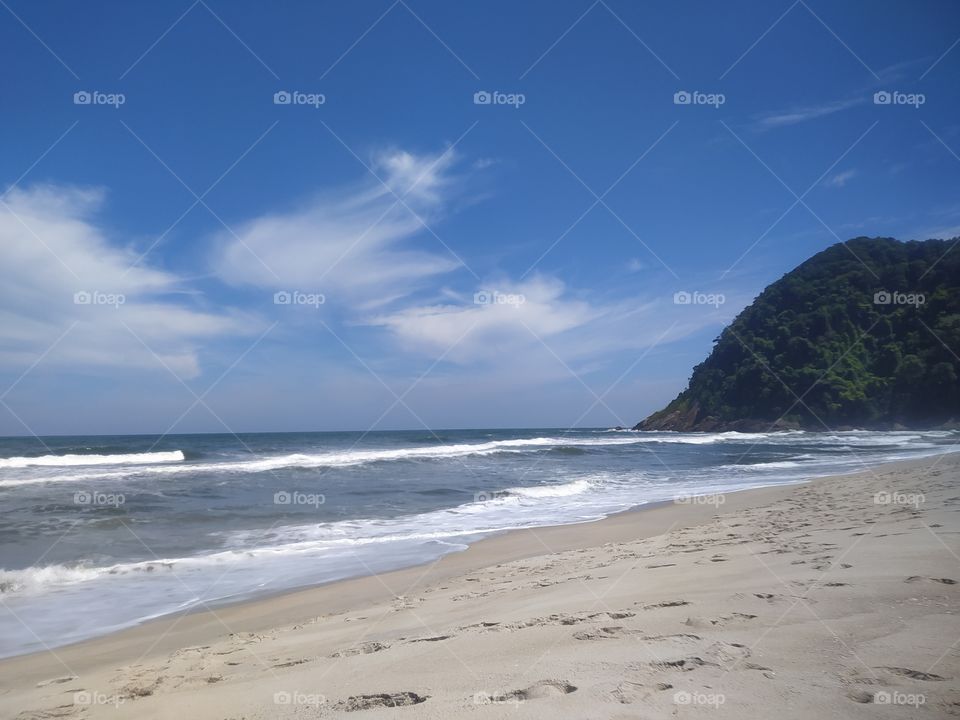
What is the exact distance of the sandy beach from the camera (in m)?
2.84

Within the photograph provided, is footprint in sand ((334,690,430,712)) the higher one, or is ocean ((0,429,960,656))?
footprint in sand ((334,690,430,712))

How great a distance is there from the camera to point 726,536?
7.86 metres

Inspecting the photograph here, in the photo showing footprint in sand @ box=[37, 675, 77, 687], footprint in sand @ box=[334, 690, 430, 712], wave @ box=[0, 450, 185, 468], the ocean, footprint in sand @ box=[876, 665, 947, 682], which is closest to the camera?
footprint in sand @ box=[876, 665, 947, 682]

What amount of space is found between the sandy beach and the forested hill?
58.1 metres

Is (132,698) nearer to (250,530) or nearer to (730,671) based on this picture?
(730,671)

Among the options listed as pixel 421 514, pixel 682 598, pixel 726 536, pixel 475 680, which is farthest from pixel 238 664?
pixel 421 514

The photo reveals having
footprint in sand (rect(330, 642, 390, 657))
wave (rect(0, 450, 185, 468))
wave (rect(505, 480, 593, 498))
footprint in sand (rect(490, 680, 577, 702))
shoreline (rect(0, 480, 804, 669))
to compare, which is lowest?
wave (rect(505, 480, 593, 498))

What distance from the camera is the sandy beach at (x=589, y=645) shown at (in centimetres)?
284

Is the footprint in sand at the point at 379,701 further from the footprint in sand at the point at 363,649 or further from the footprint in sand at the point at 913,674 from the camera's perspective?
the footprint in sand at the point at 913,674

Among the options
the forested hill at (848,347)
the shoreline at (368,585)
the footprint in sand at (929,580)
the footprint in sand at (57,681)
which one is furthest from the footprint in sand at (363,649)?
the forested hill at (848,347)

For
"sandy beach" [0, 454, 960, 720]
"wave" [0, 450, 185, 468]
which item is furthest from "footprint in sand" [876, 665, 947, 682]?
"wave" [0, 450, 185, 468]

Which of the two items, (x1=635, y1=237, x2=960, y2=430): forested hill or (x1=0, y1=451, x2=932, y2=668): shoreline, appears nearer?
(x1=0, y1=451, x2=932, y2=668): shoreline

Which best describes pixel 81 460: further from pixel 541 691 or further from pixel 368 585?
pixel 541 691

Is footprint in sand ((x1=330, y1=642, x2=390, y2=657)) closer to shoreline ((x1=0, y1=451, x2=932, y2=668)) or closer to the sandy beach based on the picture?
the sandy beach
